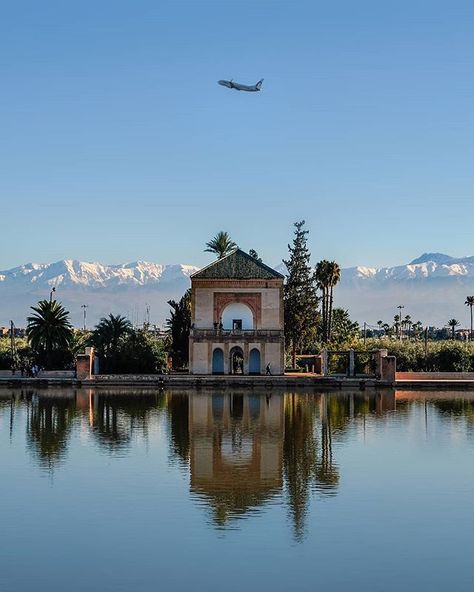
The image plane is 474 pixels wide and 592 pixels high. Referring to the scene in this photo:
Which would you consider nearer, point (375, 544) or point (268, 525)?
point (375, 544)

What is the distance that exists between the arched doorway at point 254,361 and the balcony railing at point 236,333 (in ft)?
2.71

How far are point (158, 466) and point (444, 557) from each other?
9176 mm

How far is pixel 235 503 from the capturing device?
59.7 ft

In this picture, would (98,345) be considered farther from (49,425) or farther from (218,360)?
(49,425)

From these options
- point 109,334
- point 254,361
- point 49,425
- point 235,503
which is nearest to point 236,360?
point 254,361

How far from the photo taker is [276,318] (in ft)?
172

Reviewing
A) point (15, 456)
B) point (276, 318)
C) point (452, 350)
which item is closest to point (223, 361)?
point (276, 318)

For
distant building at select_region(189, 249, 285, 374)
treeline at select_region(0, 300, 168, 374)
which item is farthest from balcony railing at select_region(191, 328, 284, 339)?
treeline at select_region(0, 300, 168, 374)

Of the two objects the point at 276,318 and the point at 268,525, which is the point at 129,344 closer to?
the point at 276,318

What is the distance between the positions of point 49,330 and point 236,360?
1098 centimetres

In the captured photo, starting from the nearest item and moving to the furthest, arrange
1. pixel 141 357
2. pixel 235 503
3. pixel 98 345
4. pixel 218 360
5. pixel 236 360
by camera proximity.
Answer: pixel 235 503
pixel 218 360
pixel 141 357
pixel 98 345
pixel 236 360

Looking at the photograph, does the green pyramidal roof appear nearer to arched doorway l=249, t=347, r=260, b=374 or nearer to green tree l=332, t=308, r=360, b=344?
arched doorway l=249, t=347, r=260, b=374

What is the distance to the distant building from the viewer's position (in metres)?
52.1

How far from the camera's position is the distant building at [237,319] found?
171 ft
